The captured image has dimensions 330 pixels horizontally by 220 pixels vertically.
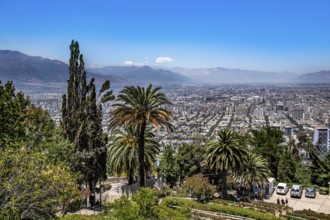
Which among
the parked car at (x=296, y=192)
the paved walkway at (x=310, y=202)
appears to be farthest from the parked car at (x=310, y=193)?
the parked car at (x=296, y=192)

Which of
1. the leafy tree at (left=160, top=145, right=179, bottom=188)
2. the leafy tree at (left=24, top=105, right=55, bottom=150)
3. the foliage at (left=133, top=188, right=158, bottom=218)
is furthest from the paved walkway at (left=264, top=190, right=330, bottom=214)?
the leafy tree at (left=24, top=105, right=55, bottom=150)

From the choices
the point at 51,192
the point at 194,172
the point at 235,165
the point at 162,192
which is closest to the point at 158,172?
the point at 194,172

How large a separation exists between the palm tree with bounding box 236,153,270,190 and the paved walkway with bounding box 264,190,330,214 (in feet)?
5.46

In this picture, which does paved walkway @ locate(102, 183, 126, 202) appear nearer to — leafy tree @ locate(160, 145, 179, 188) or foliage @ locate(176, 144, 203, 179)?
leafy tree @ locate(160, 145, 179, 188)

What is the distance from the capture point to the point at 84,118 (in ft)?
67.1

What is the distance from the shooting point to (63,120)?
812 inches

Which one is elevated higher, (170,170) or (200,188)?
(200,188)

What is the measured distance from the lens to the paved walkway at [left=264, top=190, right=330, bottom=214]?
21.5 meters

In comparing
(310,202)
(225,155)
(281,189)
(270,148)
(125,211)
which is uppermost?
(125,211)

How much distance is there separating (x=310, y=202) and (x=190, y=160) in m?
9.67

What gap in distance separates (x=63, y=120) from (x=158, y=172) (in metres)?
12.3

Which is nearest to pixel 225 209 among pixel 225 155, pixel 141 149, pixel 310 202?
pixel 225 155

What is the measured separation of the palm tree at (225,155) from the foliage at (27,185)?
43.5 feet

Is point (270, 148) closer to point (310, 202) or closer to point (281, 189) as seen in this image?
point (281, 189)
